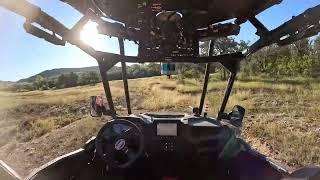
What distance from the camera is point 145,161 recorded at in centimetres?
620

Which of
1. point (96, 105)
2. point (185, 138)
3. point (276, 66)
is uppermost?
point (96, 105)

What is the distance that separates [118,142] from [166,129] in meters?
0.65

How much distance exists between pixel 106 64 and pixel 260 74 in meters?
61.0

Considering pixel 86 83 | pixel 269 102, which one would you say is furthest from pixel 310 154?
pixel 86 83

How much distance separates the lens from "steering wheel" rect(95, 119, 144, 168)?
236 inches

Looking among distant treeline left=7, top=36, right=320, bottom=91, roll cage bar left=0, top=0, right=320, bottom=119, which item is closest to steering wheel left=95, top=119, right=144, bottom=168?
roll cage bar left=0, top=0, right=320, bottom=119

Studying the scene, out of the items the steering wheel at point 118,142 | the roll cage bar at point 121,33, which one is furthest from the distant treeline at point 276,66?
the steering wheel at point 118,142

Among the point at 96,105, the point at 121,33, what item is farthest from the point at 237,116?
the point at 121,33

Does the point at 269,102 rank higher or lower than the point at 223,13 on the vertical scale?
lower

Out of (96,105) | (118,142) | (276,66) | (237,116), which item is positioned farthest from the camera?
(276,66)

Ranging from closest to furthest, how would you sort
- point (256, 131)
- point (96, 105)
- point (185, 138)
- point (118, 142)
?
point (118, 142) → point (185, 138) → point (96, 105) → point (256, 131)

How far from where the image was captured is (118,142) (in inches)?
236

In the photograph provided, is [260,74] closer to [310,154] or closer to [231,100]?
[231,100]

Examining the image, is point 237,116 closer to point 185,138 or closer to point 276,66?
point 185,138
